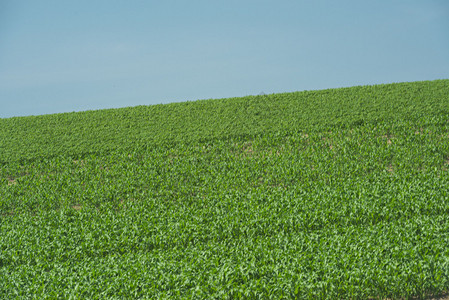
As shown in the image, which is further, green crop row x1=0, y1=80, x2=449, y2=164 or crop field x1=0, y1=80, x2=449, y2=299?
green crop row x1=0, y1=80, x2=449, y2=164

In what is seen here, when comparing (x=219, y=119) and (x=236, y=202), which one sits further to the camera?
(x=219, y=119)

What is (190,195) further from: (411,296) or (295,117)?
(295,117)

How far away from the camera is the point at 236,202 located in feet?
51.3

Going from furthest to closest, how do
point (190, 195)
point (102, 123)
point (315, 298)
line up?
point (102, 123), point (190, 195), point (315, 298)

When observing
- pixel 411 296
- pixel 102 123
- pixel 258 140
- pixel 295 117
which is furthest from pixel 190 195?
pixel 102 123

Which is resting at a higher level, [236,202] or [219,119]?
[219,119]

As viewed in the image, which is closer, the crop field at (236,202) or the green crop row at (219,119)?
the crop field at (236,202)

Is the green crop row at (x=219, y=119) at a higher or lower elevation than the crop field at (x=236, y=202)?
higher

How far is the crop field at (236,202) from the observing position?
9.30 m

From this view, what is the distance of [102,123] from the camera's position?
3375cm

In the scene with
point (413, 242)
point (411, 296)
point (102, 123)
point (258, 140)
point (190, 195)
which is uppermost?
point (102, 123)

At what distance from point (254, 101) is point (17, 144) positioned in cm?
2018

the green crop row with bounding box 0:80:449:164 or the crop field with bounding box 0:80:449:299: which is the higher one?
the green crop row with bounding box 0:80:449:164

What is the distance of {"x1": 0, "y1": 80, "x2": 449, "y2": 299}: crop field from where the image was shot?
30.5 ft
